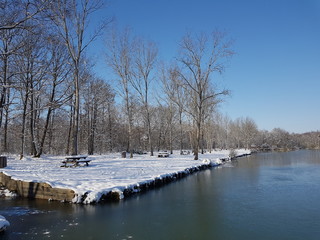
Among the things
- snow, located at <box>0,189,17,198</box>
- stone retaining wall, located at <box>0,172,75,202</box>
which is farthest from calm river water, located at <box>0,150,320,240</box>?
snow, located at <box>0,189,17,198</box>

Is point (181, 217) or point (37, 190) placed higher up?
point (37, 190)

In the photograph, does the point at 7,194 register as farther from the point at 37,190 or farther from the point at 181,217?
the point at 181,217

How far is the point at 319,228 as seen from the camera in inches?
258

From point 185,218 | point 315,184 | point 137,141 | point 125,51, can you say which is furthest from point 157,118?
point 185,218

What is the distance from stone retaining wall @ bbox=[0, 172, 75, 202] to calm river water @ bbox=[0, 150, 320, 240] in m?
0.40

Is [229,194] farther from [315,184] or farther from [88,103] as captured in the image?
[88,103]

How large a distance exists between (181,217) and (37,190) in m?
6.40

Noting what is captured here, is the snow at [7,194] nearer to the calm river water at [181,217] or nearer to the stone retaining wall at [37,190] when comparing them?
the stone retaining wall at [37,190]

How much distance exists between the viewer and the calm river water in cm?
Result: 642

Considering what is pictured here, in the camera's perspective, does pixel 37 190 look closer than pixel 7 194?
Yes

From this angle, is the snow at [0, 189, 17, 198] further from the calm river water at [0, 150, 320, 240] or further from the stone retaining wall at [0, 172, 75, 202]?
the calm river water at [0, 150, 320, 240]

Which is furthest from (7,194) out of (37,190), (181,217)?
(181,217)

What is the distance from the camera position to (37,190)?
10695 mm

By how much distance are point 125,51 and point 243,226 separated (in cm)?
2367
